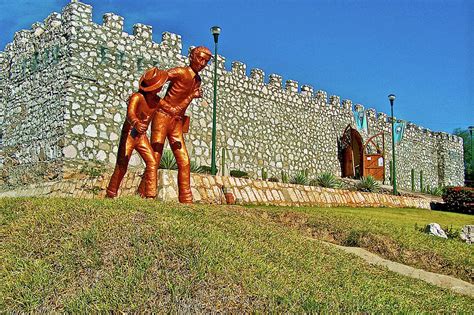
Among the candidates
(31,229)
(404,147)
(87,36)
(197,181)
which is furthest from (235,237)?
(404,147)

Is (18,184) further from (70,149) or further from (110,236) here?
(110,236)

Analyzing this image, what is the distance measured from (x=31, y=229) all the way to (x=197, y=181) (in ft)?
20.2

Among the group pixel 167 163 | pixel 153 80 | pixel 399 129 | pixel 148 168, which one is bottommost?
pixel 148 168

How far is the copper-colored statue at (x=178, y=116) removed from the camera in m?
9.85

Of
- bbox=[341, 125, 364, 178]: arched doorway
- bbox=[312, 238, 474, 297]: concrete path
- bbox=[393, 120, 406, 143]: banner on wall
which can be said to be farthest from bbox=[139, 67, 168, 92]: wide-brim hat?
bbox=[393, 120, 406, 143]: banner on wall

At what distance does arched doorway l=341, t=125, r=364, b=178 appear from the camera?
2733 cm

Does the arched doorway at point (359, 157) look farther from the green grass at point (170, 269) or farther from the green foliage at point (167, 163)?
the green grass at point (170, 269)

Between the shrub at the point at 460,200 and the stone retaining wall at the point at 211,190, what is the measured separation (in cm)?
592

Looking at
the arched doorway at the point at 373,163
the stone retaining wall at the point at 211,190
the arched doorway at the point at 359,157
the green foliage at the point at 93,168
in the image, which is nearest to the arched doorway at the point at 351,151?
the arched doorway at the point at 359,157

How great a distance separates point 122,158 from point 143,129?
0.69 m

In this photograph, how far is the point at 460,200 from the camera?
20953 mm

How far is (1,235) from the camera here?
6750 mm

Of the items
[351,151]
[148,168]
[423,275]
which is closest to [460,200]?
[351,151]

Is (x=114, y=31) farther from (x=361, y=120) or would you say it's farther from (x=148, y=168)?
(x=361, y=120)
